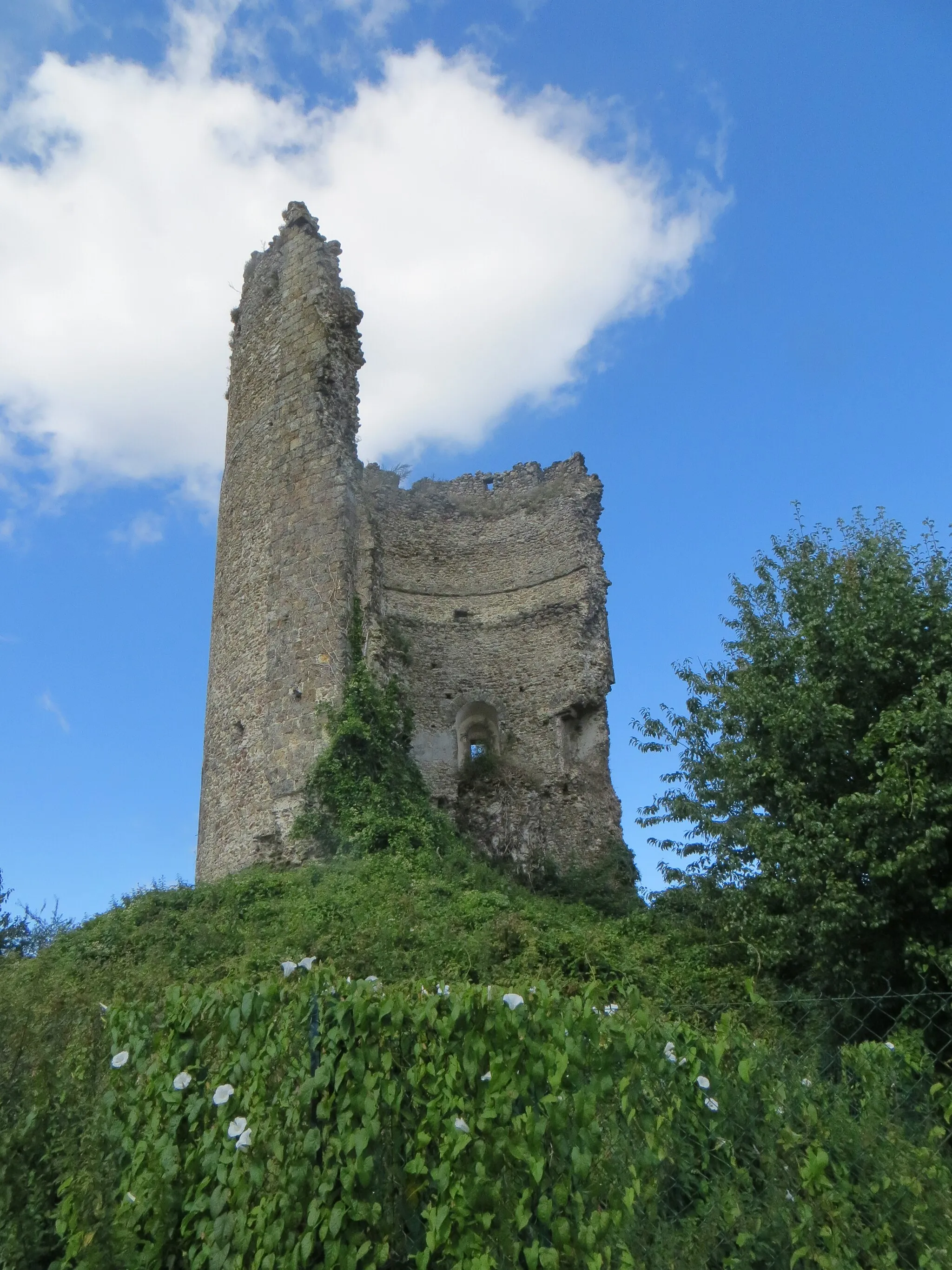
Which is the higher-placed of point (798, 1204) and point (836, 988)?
point (836, 988)

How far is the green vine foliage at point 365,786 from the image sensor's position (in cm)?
1230

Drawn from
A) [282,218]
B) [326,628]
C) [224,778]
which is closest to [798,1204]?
[326,628]

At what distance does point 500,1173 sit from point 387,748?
9336 mm

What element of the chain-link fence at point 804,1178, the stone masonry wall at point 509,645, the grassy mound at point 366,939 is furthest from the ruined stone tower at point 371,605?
the chain-link fence at point 804,1178

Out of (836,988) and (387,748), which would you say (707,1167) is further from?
(387,748)

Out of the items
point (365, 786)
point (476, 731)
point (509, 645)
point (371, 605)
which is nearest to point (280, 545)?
point (371, 605)

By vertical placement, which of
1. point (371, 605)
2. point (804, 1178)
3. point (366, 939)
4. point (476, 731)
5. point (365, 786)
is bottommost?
point (804, 1178)

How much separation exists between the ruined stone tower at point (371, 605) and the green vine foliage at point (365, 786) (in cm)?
28

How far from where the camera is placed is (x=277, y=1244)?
158 inches

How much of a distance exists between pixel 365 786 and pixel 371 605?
8.92 feet

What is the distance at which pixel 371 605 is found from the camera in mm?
14227

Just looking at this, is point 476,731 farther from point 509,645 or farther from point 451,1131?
point 451,1131

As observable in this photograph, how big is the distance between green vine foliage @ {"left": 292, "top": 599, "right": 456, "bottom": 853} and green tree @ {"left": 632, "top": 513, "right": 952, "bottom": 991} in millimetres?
3251

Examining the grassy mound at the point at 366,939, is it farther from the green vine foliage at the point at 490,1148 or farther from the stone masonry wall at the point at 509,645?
the stone masonry wall at the point at 509,645
